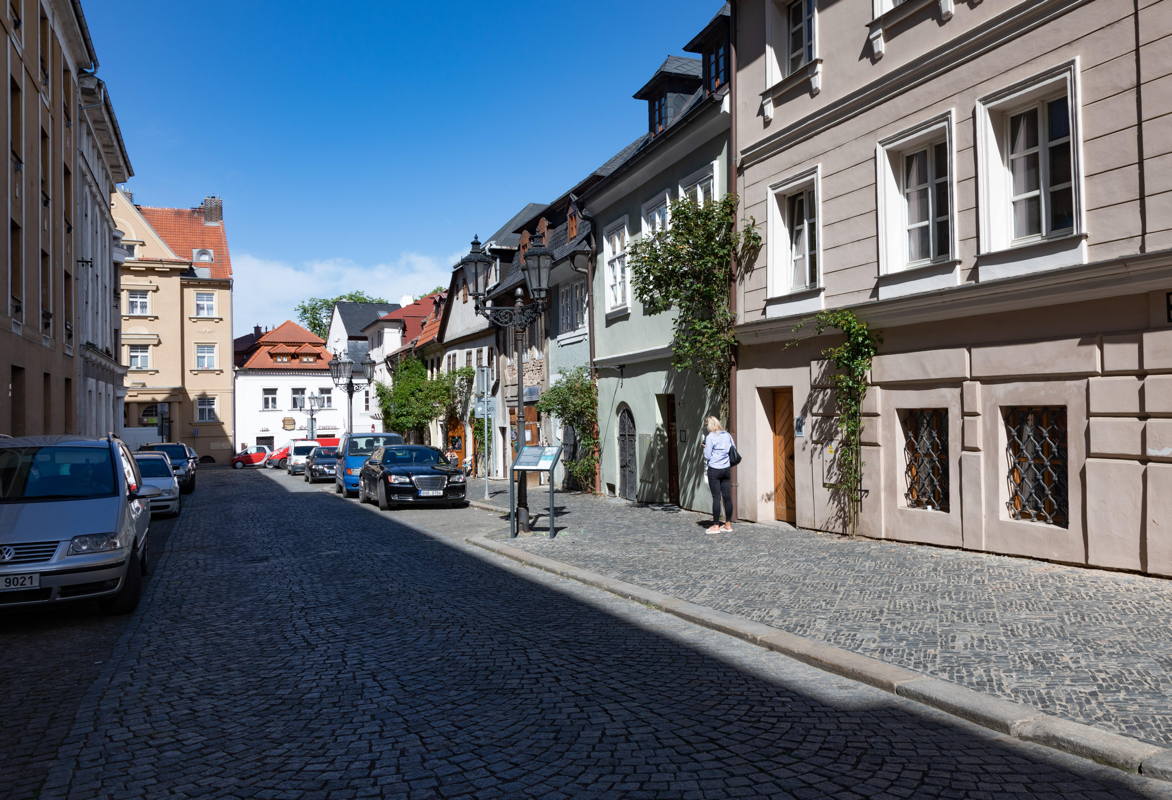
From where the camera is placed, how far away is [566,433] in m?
24.4

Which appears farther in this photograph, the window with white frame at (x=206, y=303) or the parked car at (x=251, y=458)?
the window with white frame at (x=206, y=303)

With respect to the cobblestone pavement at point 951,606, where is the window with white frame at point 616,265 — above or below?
above

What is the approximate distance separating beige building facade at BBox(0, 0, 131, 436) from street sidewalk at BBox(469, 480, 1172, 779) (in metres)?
13.5

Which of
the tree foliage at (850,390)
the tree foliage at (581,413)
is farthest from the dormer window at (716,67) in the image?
the tree foliage at (581,413)

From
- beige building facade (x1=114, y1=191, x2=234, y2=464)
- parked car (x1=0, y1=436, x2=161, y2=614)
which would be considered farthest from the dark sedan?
beige building facade (x1=114, y1=191, x2=234, y2=464)

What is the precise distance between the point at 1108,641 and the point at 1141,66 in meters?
5.61

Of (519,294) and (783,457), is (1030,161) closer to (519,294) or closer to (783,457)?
(783,457)

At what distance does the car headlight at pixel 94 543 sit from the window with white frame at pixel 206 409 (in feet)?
181

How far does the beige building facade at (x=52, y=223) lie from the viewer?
19438mm

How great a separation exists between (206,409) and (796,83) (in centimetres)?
5385

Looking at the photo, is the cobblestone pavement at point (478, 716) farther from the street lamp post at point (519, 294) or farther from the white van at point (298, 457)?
the white van at point (298, 457)

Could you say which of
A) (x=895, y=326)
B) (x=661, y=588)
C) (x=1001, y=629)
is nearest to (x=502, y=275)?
(x=895, y=326)

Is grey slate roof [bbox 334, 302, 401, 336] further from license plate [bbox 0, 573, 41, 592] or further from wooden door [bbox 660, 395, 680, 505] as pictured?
license plate [bbox 0, 573, 41, 592]

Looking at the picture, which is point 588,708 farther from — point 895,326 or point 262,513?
point 262,513
